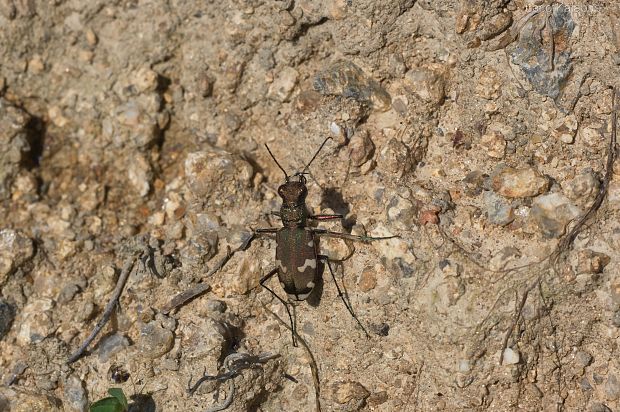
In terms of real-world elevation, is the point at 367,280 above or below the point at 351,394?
above

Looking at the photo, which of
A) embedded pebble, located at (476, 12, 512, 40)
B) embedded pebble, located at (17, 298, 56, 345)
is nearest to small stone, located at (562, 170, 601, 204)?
embedded pebble, located at (476, 12, 512, 40)

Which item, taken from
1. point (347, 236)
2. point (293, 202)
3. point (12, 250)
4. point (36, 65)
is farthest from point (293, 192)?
point (36, 65)

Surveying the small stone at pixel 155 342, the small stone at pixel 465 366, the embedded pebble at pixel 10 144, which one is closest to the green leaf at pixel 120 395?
the small stone at pixel 155 342

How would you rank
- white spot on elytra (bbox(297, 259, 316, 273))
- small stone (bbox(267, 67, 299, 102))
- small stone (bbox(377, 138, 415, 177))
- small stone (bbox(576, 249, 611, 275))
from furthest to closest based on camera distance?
small stone (bbox(267, 67, 299, 102))
small stone (bbox(377, 138, 415, 177))
white spot on elytra (bbox(297, 259, 316, 273))
small stone (bbox(576, 249, 611, 275))

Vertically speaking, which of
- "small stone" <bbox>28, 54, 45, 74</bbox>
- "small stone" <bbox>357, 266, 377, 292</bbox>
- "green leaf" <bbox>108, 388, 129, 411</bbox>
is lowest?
"green leaf" <bbox>108, 388, 129, 411</bbox>

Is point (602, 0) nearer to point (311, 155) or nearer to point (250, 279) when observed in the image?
point (311, 155)

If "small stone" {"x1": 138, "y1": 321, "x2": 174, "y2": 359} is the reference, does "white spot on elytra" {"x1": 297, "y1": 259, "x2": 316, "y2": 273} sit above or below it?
above

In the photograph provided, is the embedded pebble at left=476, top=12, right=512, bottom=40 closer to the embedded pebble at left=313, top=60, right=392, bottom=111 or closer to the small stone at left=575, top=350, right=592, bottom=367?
the embedded pebble at left=313, top=60, right=392, bottom=111

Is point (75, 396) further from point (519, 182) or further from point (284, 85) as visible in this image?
point (519, 182)
